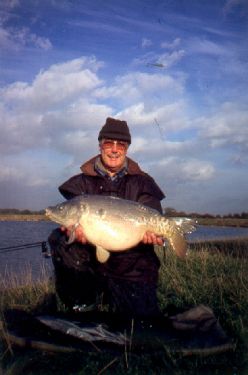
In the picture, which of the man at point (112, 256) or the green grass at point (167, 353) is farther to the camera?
the man at point (112, 256)

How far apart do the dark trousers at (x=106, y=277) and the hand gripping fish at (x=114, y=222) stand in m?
0.28

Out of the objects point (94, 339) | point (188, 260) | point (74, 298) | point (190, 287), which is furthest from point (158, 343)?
point (188, 260)

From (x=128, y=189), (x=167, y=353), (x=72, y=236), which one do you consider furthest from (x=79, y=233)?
(x=167, y=353)

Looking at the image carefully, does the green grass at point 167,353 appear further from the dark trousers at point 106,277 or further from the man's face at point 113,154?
the man's face at point 113,154

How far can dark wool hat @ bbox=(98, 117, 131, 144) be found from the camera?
179 inches

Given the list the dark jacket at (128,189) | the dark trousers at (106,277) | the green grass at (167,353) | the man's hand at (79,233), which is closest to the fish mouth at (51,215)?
the man's hand at (79,233)

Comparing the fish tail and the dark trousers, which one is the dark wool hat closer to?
the fish tail

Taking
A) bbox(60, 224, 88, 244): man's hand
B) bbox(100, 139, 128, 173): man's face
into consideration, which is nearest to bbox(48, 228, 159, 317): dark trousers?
bbox(60, 224, 88, 244): man's hand

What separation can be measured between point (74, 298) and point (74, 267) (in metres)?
0.32

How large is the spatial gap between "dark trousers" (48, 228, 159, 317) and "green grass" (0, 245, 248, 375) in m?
0.36

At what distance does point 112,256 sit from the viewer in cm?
433

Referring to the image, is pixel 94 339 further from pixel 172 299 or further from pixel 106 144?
pixel 106 144

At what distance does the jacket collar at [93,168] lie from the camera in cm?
461

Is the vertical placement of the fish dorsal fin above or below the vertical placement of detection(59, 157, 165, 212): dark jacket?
below
